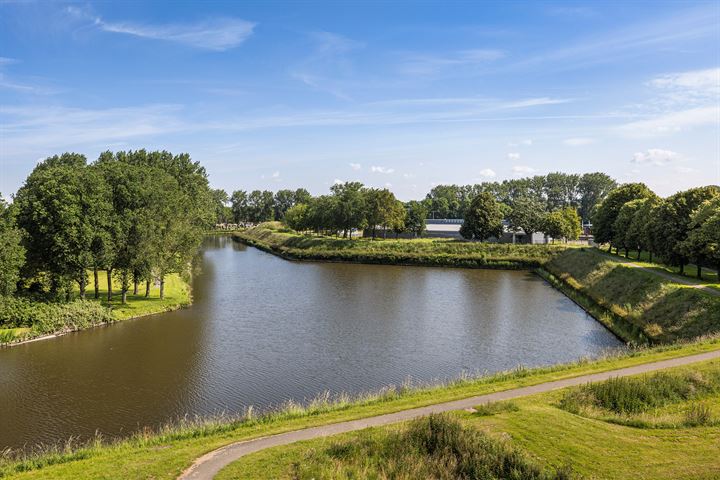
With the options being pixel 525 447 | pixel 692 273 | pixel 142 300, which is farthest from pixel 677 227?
pixel 142 300

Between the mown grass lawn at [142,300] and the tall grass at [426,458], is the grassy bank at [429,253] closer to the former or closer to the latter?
the mown grass lawn at [142,300]

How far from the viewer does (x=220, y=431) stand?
18.4m

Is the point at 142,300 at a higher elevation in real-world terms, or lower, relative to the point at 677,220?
lower

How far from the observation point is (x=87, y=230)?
119ft

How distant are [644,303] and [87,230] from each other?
1610 inches

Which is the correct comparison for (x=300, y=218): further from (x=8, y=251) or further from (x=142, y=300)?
(x=8, y=251)

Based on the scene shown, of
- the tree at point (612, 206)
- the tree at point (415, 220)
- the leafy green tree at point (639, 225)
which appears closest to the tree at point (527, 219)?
the tree at point (415, 220)

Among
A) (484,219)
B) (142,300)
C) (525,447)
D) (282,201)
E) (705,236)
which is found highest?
(282,201)

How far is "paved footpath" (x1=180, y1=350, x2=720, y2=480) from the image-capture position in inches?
574

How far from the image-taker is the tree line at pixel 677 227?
38531mm

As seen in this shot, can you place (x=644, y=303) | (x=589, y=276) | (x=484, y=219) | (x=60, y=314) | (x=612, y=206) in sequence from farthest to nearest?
1. (x=484, y=219)
2. (x=612, y=206)
3. (x=589, y=276)
4. (x=644, y=303)
5. (x=60, y=314)

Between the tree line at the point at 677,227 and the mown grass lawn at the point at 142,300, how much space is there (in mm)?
43055

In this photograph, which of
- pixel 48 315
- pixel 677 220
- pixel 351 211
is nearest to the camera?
pixel 48 315

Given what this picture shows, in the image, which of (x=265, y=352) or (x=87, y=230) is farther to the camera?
(x=87, y=230)
